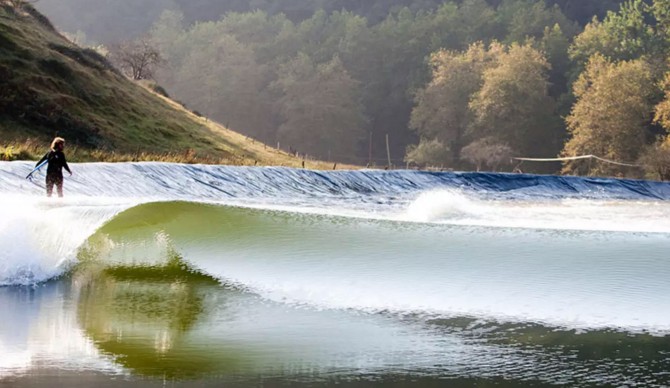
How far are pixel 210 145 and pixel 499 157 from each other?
4323 cm

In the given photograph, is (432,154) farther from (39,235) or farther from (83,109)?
(39,235)

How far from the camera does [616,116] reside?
73.4 m

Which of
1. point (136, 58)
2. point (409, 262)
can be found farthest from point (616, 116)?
point (409, 262)

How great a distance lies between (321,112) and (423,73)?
14.5 m

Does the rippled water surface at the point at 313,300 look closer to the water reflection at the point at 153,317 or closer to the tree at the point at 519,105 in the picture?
the water reflection at the point at 153,317

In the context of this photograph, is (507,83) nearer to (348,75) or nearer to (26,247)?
(348,75)

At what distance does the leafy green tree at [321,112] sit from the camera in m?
109

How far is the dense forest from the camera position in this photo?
76562 millimetres

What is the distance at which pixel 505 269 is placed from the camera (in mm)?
12914

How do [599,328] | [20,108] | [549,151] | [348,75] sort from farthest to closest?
[348,75] < [549,151] < [20,108] < [599,328]

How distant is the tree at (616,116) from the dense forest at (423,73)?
4.5 inches

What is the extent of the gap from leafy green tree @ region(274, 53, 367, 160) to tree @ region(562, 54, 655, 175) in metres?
38.0

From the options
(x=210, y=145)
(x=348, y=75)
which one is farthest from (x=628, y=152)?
(x=348, y=75)

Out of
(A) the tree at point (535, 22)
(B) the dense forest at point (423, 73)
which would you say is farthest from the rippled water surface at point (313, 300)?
(A) the tree at point (535, 22)
